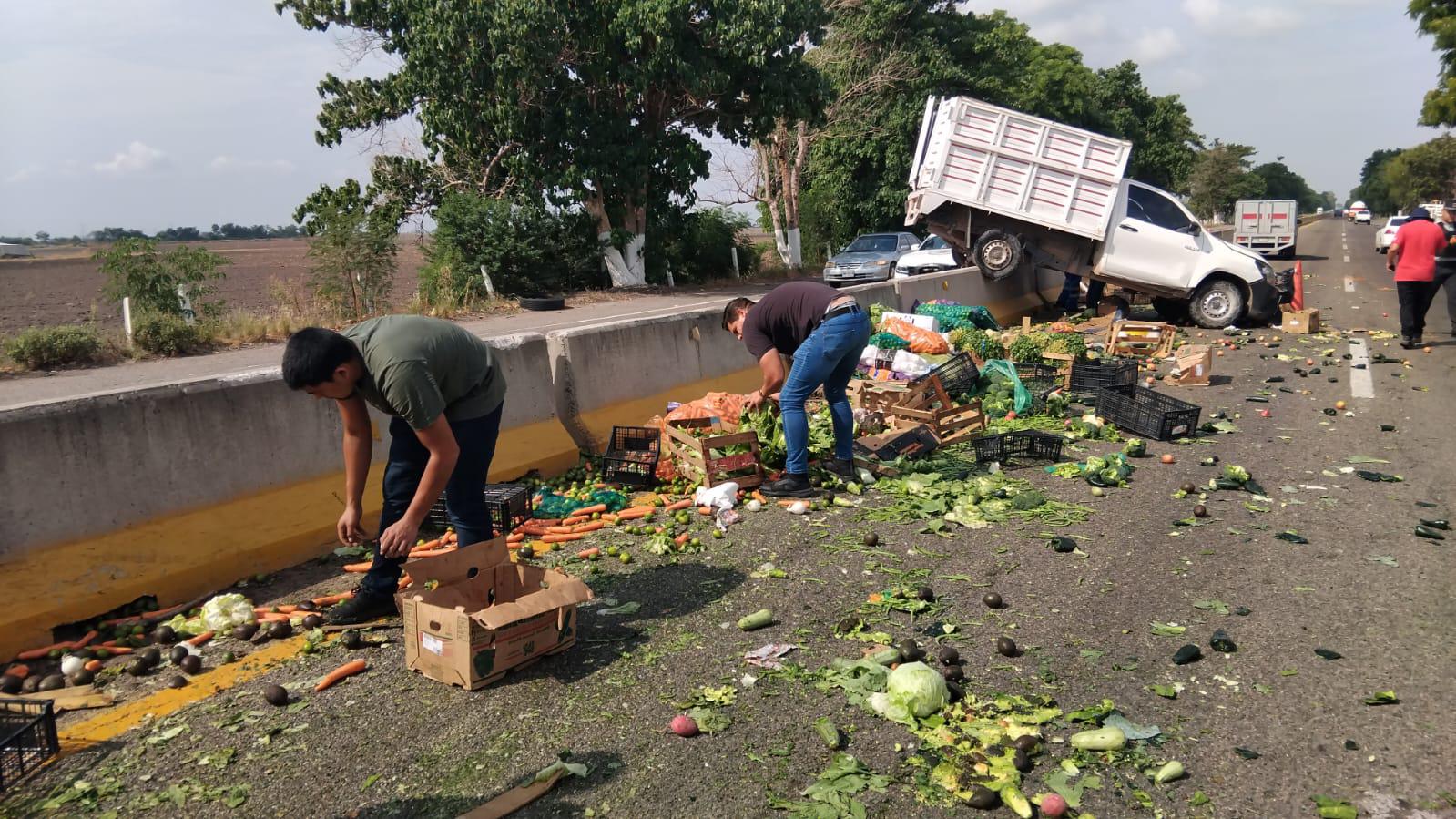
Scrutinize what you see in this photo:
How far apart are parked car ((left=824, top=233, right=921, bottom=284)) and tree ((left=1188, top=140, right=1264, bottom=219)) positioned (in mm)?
78628

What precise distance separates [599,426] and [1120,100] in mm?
60061

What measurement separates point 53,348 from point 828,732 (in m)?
16.1

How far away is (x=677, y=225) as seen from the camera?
28.1 metres

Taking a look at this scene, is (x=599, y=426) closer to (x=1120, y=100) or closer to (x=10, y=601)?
(x=10, y=601)

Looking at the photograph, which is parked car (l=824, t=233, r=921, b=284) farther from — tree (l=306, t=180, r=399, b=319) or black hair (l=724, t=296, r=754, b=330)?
black hair (l=724, t=296, r=754, b=330)

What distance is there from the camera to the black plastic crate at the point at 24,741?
10.9ft

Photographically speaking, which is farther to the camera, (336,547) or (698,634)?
(336,547)

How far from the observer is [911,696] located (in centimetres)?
373

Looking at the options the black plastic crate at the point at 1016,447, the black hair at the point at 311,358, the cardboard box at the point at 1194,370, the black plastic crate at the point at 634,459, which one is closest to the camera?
the black hair at the point at 311,358

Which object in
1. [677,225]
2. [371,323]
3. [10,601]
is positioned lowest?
[10,601]

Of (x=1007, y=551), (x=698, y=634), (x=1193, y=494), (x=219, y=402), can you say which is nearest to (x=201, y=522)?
(x=219, y=402)

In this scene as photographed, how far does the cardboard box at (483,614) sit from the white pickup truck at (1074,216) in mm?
13658

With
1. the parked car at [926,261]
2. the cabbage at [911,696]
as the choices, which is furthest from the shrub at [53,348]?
the parked car at [926,261]

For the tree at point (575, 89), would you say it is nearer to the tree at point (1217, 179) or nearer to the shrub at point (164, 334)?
the shrub at point (164, 334)
